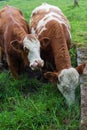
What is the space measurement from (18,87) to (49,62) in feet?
3.08

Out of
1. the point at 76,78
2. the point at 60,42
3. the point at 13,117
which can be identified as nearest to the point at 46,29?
the point at 60,42

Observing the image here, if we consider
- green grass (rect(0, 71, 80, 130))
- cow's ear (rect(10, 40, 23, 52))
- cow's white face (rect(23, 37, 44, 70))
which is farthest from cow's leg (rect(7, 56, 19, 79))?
cow's white face (rect(23, 37, 44, 70))

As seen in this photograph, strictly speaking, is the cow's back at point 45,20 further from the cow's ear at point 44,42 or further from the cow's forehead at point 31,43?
the cow's forehead at point 31,43

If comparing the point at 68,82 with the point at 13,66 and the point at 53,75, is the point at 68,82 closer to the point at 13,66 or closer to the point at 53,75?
the point at 53,75

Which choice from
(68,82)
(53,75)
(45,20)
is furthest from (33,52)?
(45,20)

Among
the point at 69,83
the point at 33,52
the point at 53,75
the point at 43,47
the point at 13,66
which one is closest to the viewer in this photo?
the point at 69,83

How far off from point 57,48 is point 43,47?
11.2 inches

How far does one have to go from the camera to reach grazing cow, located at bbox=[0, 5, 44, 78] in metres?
6.54

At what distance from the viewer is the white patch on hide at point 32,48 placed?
648cm

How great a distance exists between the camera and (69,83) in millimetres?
5781

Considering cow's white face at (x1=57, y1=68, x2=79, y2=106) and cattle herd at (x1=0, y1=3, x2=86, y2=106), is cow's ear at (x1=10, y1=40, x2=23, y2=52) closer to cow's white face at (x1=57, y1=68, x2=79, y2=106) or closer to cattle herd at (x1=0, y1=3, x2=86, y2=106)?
cattle herd at (x1=0, y1=3, x2=86, y2=106)

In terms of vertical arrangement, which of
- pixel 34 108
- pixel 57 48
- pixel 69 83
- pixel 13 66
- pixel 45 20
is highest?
pixel 45 20

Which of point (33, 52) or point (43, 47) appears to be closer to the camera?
point (33, 52)

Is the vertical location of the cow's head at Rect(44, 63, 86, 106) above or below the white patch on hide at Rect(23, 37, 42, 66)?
below
